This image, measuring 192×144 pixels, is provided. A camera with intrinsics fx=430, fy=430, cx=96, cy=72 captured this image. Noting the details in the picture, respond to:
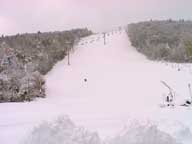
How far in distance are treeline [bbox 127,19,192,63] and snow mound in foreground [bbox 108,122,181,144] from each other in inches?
745

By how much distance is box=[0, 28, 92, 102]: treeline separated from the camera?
17938mm

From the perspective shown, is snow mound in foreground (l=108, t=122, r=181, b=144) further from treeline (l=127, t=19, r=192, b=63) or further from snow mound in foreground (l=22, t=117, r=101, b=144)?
treeline (l=127, t=19, r=192, b=63)

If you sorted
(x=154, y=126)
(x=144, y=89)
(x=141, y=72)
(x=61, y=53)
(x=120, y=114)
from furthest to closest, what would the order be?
(x=61, y=53) → (x=141, y=72) → (x=144, y=89) → (x=120, y=114) → (x=154, y=126)

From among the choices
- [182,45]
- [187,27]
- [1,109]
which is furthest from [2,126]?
[187,27]

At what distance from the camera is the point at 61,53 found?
99.5ft

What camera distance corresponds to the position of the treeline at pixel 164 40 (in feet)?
101

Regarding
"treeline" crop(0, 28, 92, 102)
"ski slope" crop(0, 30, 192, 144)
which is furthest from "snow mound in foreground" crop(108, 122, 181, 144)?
"treeline" crop(0, 28, 92, 102)

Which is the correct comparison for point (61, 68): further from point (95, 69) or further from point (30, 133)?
point (30, 133)

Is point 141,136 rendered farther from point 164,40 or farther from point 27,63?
point 164,40

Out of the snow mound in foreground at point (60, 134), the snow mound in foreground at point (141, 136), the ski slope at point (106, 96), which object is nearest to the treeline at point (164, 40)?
the ski slope at point (106, 96)

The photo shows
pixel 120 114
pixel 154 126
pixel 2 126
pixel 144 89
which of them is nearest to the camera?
pixel 154 126

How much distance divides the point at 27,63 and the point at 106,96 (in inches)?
191

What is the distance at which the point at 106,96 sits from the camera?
63.0 feet

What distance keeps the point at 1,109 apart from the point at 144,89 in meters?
7.99
